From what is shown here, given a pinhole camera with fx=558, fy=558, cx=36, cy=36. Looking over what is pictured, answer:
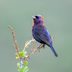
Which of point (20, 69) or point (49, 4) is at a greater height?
point (20, 69)

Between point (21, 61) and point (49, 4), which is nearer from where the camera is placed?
point (21, 61)

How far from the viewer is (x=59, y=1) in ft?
71.4

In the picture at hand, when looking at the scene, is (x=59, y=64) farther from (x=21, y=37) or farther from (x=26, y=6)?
(x=26, y=6)

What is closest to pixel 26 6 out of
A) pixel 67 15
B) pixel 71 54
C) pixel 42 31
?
pixel 67 15

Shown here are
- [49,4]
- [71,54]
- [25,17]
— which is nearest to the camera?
[71,54]

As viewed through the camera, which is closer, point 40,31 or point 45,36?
point 45,36

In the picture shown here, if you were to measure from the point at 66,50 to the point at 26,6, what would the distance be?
6533 mm

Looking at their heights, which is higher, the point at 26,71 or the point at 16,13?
the point at 26,71

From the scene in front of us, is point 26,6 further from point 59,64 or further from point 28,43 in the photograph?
point 28,43

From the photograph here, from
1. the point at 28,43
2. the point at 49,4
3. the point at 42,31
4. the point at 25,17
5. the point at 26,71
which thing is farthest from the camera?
the point at 49,4

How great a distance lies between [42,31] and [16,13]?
1421 centimetres

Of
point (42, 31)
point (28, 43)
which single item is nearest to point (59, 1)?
point (42, 31)

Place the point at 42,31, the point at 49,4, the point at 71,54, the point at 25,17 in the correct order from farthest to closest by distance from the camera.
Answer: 1. the point at 49,4
2. the point at 25,17
3. the point at 71,54
4. the point at 42,31

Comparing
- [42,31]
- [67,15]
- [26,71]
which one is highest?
[26,71]
